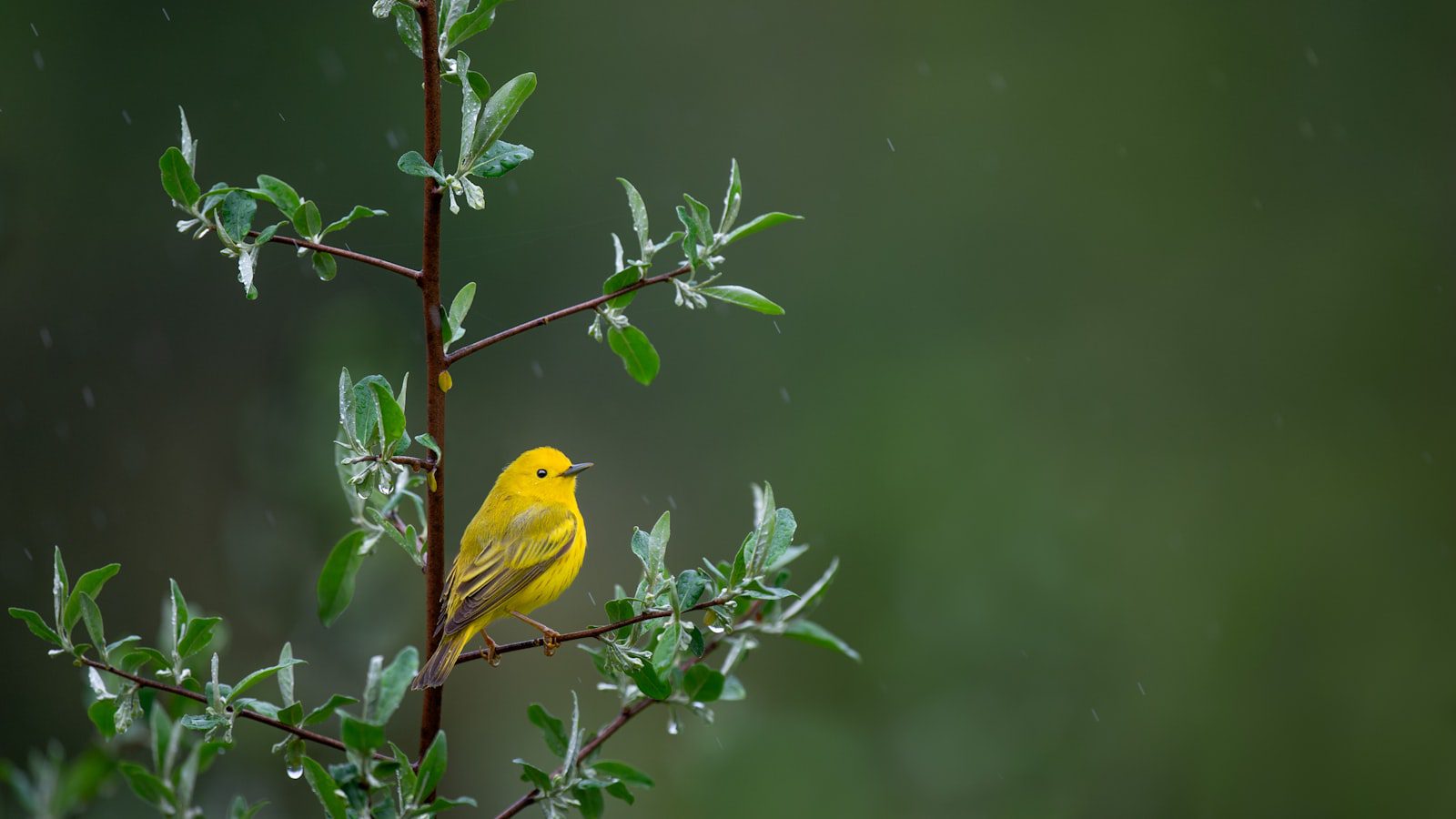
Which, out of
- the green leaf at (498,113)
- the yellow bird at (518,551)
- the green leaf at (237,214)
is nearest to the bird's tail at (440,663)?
the yellow bird at (518,551)

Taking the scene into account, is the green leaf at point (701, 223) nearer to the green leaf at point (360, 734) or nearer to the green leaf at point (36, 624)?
the green leaf at point (360, 734)

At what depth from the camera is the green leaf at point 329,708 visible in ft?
6.00

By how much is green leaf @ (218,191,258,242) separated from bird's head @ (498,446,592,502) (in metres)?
1.44

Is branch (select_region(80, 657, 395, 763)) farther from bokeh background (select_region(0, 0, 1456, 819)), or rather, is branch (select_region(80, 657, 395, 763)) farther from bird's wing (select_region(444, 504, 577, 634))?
bokeh background (select_region(0, 0, 1456, 819))

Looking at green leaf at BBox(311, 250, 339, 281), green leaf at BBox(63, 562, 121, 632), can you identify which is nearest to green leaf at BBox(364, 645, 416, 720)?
green leaf at BBox(63, 562, 121, 632)

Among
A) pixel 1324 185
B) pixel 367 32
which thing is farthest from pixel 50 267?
pixel 1324 185

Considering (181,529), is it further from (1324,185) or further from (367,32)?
(1324,185)

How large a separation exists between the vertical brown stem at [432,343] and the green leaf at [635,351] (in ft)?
1.08

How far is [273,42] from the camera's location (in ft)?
24.7

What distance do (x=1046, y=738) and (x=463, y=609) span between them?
3.81m

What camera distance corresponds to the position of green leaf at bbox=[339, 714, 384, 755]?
5.81 feet

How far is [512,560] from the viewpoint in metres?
3.00

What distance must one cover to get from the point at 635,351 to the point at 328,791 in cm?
91

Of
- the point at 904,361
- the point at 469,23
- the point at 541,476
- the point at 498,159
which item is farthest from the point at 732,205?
the point at 904,361
